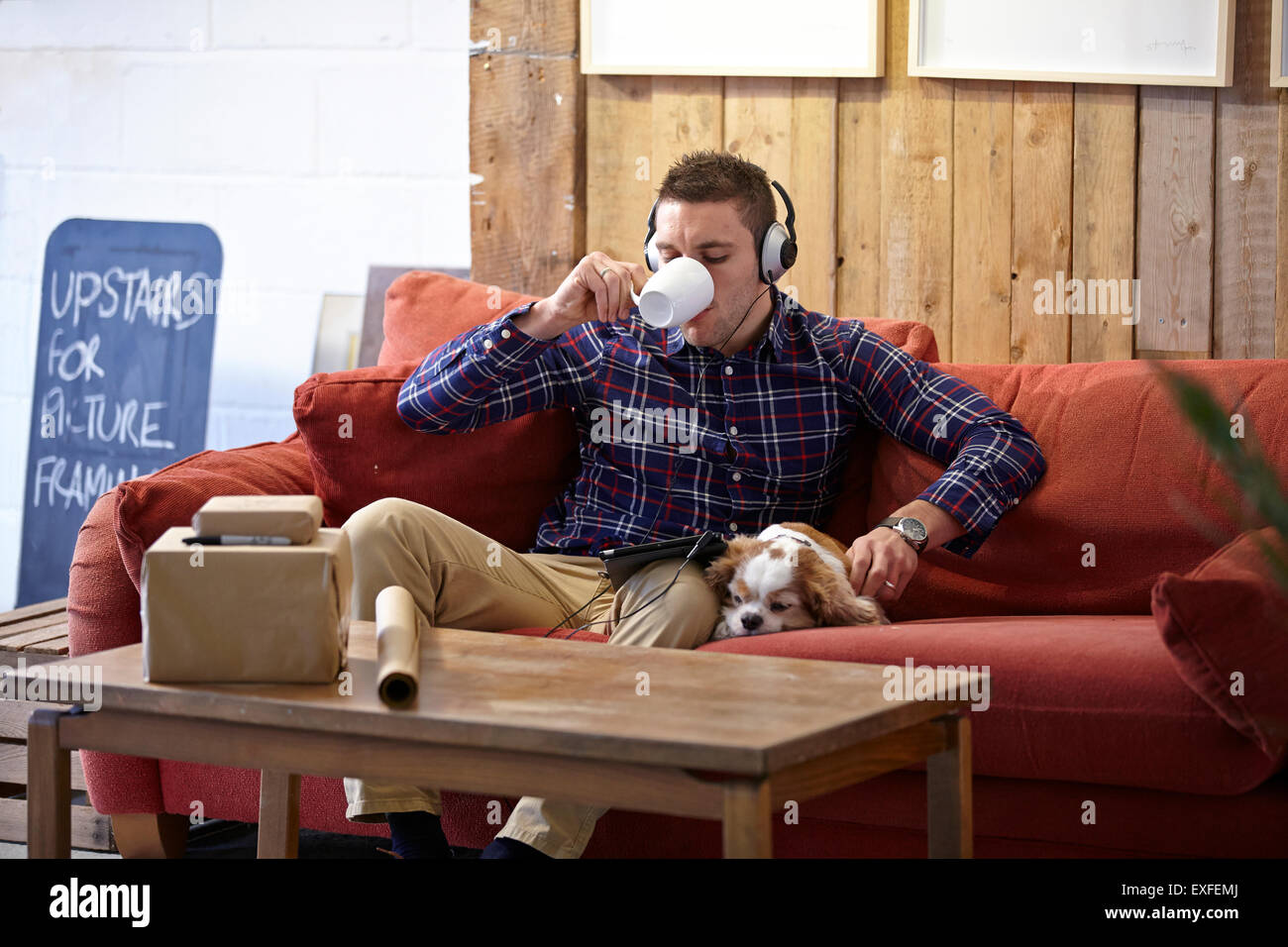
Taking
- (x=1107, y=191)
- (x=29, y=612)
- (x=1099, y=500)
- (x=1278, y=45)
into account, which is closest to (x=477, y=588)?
(x=1099, y=500)

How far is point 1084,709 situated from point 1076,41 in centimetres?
146

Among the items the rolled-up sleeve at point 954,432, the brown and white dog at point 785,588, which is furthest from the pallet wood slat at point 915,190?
the brown and white dog at point 785,588

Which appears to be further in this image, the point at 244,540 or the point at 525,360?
the point at 525,360

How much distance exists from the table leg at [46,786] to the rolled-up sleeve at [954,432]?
1.23 metres

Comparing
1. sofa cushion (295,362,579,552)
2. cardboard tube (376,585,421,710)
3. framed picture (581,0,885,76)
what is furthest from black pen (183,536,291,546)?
framed picture (581,0,885,76)

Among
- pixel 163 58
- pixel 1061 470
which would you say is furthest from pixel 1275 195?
pixel 163 58

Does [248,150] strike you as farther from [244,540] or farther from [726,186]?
[244,540]

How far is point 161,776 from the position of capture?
1984 millimetres

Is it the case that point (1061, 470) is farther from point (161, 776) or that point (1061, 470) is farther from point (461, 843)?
point (161, 776)

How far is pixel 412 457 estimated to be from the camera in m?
2.14

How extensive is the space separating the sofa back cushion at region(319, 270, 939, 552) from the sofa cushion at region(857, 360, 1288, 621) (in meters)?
0.21

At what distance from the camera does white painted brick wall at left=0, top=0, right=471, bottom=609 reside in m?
3.08

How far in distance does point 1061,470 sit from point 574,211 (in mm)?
1201
